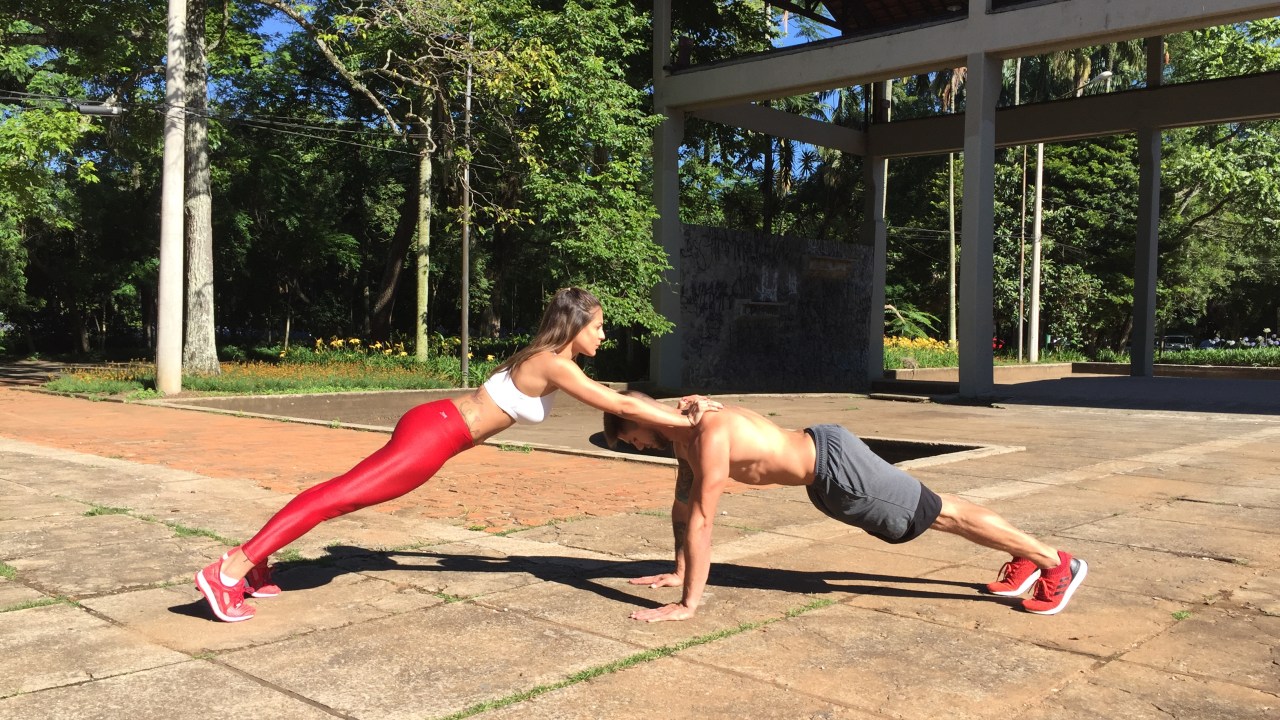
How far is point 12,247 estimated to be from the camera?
30.3 meters

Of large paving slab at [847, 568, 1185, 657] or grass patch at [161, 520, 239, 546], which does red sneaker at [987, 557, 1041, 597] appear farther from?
grass patch at [161, 520, 239, 546]

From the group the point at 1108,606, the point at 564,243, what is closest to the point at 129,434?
the point at 564,243

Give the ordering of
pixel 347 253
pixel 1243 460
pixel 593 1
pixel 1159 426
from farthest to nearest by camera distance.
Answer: pixel 347 253
pixel 593 1
pixel 1159 426
pixel 1243 460

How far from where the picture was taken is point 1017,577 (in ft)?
15.8

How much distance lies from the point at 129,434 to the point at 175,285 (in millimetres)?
5810

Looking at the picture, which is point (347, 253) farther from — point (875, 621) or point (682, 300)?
point (875, 621)

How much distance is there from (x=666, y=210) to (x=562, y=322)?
1782 centimetres

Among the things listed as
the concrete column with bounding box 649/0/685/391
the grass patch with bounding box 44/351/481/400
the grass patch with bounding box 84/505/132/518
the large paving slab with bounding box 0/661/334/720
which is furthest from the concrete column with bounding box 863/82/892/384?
the large paving slab with bounding box 0/661/334/720

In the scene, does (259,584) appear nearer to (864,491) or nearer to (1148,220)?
(864,491)

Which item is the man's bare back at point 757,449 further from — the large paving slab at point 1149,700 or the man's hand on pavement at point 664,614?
the large paving slab at point 1149,700

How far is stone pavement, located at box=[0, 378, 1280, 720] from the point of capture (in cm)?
349

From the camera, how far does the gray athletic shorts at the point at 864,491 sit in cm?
446

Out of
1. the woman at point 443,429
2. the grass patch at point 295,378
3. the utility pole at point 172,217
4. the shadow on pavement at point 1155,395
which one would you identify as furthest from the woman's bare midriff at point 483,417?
the shadow on pavement at point 1155,395

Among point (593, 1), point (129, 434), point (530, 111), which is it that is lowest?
point (129, 434)
